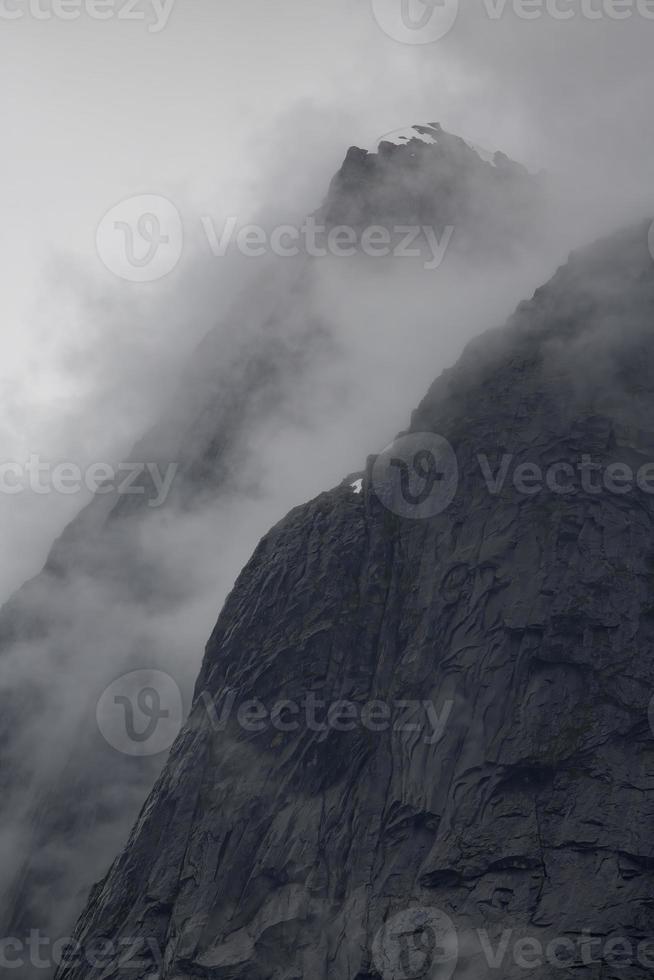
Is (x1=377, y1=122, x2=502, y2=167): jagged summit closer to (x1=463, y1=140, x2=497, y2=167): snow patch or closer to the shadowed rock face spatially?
(x1=463, y1=140, x2=497, y2=167): snow patch

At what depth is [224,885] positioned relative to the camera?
42344 millimetres

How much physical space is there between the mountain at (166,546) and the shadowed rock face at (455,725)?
27.0m

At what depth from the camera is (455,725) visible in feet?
139

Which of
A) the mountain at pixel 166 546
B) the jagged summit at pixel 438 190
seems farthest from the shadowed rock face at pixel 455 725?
the jagged summit at pixel 438 190

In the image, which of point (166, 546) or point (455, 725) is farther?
point (166, 546)

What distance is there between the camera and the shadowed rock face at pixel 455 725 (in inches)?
1468

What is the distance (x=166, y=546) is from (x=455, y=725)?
53556 millimetres

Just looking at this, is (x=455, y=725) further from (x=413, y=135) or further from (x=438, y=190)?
(x=413, y=135)

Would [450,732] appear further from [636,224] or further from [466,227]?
[466,227]

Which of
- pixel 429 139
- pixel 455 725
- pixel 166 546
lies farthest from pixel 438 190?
pixel 455 725

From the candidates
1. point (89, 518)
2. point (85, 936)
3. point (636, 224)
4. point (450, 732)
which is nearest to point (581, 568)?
point (450, 732)

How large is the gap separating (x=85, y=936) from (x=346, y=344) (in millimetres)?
67303

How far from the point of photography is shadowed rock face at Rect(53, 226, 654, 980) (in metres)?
37.3

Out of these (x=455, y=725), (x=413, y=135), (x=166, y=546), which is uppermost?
(x=413, y=135)
